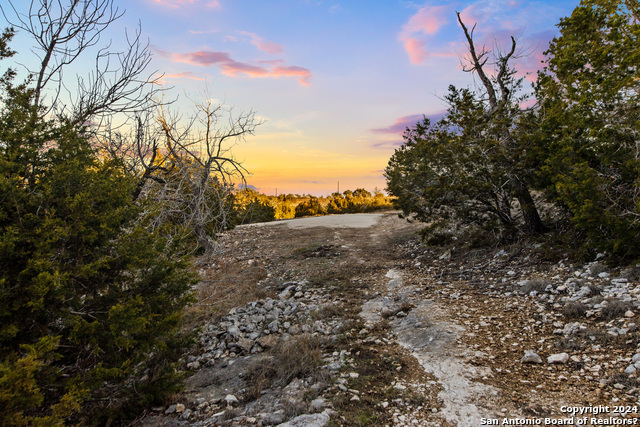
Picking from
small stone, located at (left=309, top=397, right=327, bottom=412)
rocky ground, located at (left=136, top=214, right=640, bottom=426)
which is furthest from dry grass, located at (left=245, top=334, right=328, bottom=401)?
small stone, located at (left=309, top=397, right=327, bottom=412)

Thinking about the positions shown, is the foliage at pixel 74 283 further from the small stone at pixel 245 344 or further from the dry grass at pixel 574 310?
the dry grass at pixel 574 310

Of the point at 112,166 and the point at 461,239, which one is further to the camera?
the point at 461,239

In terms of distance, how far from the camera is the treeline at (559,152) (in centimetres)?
593

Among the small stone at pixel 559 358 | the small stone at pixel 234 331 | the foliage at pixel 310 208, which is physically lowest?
the small stone at pixel 559 358

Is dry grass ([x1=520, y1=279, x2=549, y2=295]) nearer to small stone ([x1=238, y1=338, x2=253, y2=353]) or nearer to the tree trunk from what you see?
the tree trunk

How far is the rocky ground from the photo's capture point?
3.15 meters

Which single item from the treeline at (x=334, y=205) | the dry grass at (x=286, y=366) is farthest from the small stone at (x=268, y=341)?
the treeline at (x=334, y=205)

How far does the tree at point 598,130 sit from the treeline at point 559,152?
A: 0.02 m

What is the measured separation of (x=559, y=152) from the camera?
264 inches

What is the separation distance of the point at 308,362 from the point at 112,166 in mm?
3315

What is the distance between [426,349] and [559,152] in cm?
499

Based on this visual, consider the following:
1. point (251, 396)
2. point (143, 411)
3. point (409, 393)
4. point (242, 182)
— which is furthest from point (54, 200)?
point (242, 182)

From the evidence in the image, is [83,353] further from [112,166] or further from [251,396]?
[112,166]

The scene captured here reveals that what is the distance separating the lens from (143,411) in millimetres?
3508
